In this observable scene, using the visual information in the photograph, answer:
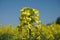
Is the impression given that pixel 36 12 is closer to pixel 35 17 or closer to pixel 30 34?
pixel 35 17

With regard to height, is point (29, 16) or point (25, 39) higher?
point (29, 16)

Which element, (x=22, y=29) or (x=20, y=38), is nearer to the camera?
(x=22, y=29)

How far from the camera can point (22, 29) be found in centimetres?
659

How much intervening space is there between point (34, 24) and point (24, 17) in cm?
30

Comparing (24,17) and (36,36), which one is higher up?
(24,17)

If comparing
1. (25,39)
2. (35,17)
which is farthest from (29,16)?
(25,39)

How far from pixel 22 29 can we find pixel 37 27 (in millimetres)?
367

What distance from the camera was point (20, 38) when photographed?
7.05 meters

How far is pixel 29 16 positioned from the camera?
6766mm

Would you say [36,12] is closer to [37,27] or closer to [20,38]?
[37,27]

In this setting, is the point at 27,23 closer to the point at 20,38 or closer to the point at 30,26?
the point at 30,26

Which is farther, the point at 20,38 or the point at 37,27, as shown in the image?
the point at 20,38

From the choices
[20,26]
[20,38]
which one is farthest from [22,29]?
[20,38]

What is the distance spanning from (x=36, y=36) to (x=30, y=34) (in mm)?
162
